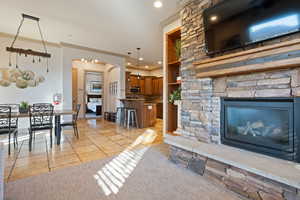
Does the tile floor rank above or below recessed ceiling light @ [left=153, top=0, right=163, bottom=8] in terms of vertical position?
below

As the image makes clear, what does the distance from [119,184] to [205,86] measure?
1.82 metres

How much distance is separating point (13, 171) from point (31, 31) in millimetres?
3889

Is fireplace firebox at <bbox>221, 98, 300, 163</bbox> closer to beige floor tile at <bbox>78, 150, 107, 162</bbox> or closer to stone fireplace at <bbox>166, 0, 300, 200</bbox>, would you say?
stone fireplace at <bbox>166, 0, 300, 200</bbox>

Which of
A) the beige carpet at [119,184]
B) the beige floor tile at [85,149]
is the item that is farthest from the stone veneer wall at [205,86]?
the beige floor tile at [85,149]

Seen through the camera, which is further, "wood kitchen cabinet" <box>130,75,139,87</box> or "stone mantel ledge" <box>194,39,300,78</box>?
"wood kitchen cabinet" <box>130,75,139,87</box>

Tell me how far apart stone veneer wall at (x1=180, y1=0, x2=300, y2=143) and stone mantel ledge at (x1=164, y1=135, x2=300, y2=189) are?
248 mm

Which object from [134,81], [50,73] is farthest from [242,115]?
[134,81]

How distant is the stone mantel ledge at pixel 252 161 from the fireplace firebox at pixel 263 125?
100 millimetres

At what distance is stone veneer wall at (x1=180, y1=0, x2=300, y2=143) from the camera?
5.03 ft

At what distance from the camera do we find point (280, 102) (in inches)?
61.4

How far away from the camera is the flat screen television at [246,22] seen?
4.61 ft

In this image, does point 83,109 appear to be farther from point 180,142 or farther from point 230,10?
point 230,10

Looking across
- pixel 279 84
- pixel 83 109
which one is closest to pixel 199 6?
pixel 279 84

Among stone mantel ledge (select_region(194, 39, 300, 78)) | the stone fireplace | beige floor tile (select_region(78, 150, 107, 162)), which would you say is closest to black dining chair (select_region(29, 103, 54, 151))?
beige floor tile (select_region(78, 150, 107, 162))
